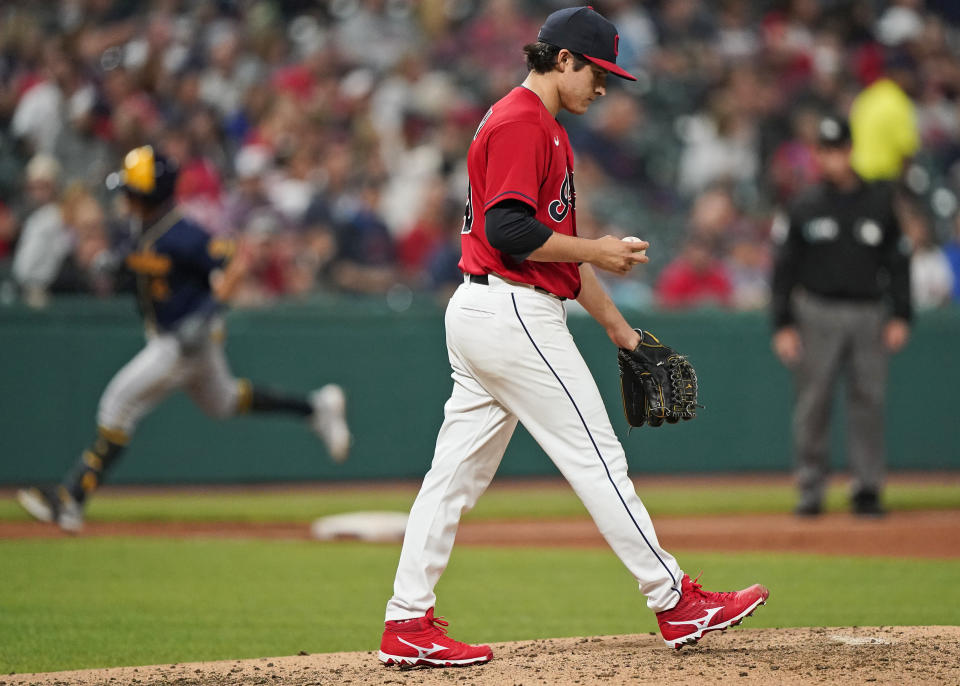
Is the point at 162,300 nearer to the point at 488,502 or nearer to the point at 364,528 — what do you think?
the point at 364,528

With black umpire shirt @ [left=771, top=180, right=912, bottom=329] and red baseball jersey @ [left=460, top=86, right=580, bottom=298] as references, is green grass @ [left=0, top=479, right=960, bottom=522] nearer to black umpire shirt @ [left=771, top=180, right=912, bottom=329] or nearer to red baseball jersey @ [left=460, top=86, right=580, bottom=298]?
black umpire shirt @ [left=771, top=180, right=912, bottom=329]

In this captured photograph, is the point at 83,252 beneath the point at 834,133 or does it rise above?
beneath

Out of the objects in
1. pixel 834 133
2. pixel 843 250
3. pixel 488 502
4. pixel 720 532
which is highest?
pixel 834 133

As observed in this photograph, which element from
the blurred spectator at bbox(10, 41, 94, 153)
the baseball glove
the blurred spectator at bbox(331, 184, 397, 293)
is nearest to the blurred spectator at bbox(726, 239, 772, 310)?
the blurred spectator at bbox(331, 184, 397, 293)

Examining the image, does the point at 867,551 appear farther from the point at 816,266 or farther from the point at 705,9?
the point at 705,9

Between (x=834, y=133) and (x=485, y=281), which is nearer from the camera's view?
(x=485, y=281)

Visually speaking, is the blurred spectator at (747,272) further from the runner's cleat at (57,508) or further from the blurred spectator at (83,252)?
the runner's cleat at (57,508)

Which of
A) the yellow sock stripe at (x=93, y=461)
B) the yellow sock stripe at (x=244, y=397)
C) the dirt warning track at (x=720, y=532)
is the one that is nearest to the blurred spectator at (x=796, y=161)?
the dirt warning track at (x=720, y=532)

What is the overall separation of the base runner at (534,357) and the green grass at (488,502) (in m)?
5.55

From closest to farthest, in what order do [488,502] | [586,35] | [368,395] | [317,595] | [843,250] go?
[586,35], [317,595], [843,250], [488,502], [368,395]

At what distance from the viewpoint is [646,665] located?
4273 millimetres

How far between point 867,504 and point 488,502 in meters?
3.07

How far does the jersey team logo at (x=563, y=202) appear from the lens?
4.39 m

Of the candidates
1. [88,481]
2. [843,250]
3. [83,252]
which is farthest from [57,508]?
[843,250]
